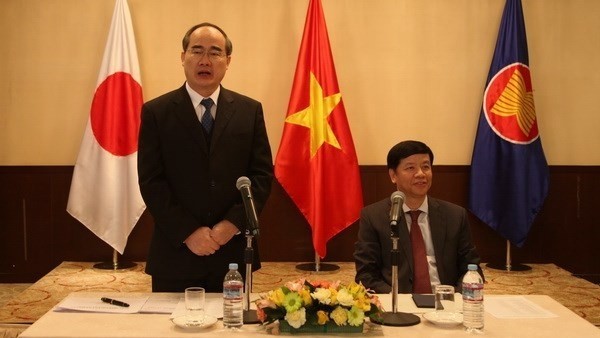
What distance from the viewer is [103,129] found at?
19.3 feet

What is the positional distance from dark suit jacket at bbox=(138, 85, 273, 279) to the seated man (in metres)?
0.55

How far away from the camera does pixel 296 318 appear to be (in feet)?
7.33

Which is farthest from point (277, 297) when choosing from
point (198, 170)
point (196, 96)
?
point (196, 96)

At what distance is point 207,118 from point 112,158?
3.01 metres

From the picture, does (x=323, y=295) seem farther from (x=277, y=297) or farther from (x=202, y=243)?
(x=202, y=243)

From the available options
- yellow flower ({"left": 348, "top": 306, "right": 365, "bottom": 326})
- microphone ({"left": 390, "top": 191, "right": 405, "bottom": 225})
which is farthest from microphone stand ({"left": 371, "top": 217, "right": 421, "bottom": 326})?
yellow flower ({"left": 348, "top": 306, "right": 365, "bottom": 326})

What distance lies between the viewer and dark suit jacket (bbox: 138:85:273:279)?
2.94 m

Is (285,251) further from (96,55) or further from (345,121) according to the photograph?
(96,55)

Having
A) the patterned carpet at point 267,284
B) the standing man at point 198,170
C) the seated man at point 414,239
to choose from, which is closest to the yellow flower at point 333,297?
the standing man at point 198,170

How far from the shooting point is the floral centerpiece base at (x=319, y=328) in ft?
7.51

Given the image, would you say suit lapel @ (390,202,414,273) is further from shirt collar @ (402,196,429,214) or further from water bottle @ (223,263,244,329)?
water bottle @ (223,263,244,329)

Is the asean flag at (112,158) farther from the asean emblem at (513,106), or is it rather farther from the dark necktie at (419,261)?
the dark necktie at (419,261)

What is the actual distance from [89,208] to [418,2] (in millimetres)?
3424

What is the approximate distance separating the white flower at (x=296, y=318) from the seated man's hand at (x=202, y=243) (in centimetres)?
71
